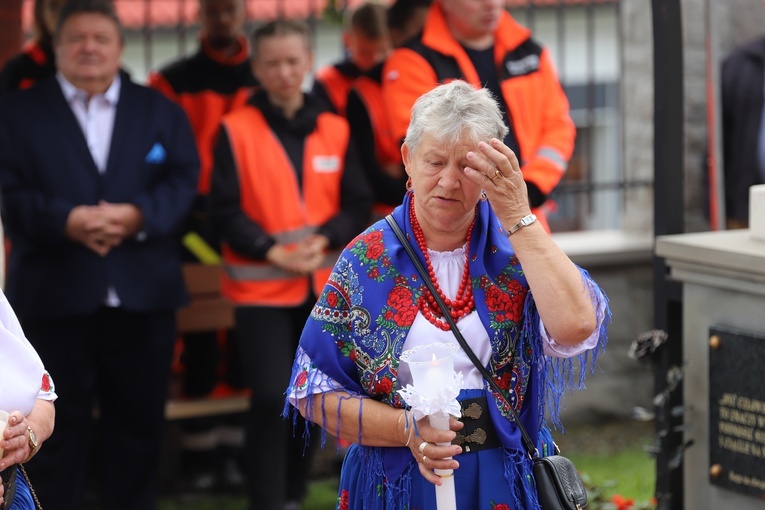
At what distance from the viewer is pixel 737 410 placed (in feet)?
14.9

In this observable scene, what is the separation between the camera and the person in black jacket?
21.2 feet

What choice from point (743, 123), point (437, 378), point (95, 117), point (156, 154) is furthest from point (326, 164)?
point (437, 378)

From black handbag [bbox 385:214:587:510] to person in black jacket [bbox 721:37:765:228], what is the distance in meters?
3.61

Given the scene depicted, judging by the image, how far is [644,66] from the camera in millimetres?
7414

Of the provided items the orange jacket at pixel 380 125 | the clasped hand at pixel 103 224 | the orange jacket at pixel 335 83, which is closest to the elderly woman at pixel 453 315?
the clasped hand at pixel 103 224

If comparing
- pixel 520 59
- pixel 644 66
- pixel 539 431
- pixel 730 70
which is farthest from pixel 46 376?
pixel 644 66

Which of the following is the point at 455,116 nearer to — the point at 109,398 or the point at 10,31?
the point at 109,398

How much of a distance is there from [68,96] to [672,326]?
270 cm

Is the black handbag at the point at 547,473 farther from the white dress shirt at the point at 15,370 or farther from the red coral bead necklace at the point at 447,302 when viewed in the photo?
the white dress shirt at the point at 15,370

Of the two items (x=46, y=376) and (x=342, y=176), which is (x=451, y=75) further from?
(x=46, y=376)

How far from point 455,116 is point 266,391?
2569mm

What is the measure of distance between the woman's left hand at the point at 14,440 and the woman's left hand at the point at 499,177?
1294mm

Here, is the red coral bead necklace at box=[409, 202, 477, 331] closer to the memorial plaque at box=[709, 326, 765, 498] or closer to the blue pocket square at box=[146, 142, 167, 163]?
the memorial plaque at box=[709, 326, 765, 498]

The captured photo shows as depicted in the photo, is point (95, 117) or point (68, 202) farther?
point (95, 117)
